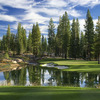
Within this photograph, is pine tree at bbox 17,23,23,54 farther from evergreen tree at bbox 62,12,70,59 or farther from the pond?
the pond

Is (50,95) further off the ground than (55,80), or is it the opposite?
(50,95)

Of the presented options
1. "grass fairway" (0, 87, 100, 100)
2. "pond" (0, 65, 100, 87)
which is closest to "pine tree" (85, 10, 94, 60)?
"pond" (0, 65, 100, 87)

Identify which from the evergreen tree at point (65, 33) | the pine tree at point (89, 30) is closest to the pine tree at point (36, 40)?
the evergreen tree at point (65, 33)

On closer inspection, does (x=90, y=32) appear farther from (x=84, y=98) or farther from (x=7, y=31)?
(x=7, y=31)

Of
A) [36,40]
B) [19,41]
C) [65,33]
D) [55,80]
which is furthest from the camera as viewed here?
[19,41]

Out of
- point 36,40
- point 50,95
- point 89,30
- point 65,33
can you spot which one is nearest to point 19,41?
point 36,40

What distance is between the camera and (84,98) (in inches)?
264

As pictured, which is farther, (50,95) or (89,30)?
(89,30)

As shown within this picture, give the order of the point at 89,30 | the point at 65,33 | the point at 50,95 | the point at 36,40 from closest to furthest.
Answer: the point at 50,95, the point at 89,30, the point at 65,33, the point at 36,40

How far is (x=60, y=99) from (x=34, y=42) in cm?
5941

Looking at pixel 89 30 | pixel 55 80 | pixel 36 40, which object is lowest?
pixel 55 80

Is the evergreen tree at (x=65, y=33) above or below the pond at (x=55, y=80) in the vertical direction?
above

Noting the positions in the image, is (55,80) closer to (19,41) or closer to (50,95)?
(50,95)

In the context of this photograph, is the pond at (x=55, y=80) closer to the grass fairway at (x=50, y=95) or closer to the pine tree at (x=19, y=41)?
the grass fairway at (x=50, y=95)
